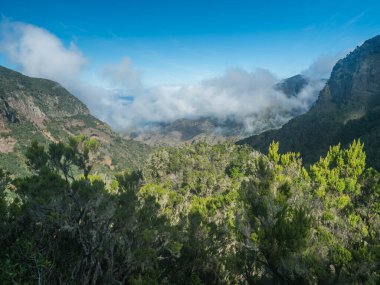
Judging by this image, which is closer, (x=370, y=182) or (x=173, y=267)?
(x=173, y=267)

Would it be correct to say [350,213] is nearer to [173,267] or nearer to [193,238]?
[193,238]

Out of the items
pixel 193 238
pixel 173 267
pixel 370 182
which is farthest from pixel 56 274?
pixel 370 182

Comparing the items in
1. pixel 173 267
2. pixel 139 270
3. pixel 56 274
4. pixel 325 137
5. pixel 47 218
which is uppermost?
pixel 47 218

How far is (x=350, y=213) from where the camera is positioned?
3347cm

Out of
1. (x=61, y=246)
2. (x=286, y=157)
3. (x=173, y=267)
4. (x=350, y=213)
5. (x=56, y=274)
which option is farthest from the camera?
(x=286, y=157)

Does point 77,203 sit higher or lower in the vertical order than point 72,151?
lower

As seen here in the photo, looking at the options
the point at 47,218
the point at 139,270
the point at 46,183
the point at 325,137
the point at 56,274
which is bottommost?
the point at 325,137

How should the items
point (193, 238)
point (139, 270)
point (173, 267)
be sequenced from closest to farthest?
1. point (139, 270)
2. point (173, 267)
3. point (193, 238)

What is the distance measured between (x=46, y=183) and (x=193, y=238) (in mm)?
12915

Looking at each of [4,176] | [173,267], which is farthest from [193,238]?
[4,176]

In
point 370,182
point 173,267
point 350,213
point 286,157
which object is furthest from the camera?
point 286,157

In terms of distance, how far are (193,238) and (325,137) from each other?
18237 centimetres

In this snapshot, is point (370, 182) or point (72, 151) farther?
point (370, 182)

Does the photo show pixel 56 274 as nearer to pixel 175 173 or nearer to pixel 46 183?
pixel 46 183
